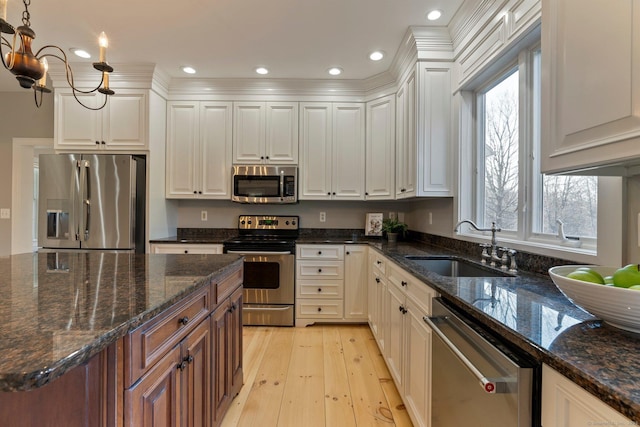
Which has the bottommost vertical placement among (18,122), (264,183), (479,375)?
(479,375)

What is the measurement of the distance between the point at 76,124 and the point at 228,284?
8.97ft

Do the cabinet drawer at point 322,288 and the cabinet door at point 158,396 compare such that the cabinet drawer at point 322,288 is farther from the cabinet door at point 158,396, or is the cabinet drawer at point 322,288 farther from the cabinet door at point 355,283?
the cabinet door at point 158,396

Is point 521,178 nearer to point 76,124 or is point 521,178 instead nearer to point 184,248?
point 184,248

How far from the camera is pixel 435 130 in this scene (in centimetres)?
241

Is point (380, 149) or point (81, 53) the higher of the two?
point (81, 53)

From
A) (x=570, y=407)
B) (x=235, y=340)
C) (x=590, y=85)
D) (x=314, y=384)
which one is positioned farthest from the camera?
(x=314, y=384)

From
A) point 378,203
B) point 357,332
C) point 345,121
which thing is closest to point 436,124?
point 345,121

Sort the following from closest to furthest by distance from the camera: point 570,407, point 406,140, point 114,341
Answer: point 570,407 → point 114,341 → point 406,140

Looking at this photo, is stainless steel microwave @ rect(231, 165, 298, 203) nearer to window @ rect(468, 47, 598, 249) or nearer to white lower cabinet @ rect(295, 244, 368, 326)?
white lower cabinet @ rect(295, 244, 368, 326)

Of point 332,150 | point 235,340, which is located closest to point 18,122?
point 332,150

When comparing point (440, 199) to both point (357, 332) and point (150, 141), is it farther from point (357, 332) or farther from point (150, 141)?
point (150, 141)

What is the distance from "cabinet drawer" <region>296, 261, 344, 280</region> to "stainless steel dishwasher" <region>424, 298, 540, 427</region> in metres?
1.79

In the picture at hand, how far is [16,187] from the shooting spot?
140 inches

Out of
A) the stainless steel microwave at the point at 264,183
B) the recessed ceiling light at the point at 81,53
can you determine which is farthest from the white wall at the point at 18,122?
the stainless steel microwave at the point at 264,183
